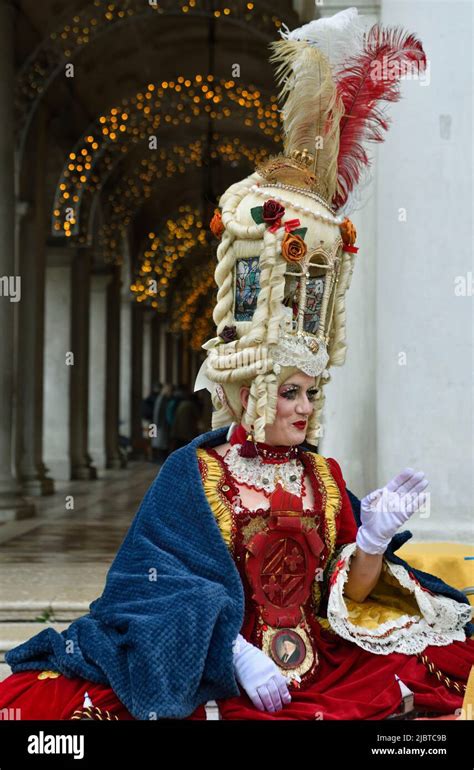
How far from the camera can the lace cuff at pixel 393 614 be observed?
2975 mm

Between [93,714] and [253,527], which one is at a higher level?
[253,527]

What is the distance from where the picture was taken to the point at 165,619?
2.63m

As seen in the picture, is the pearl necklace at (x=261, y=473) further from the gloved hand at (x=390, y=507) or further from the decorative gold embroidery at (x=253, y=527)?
the gloved hand at (x=390, y=507)

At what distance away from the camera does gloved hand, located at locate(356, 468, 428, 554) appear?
2820 mm

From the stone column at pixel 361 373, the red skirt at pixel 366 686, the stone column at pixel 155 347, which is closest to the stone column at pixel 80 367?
the stone column at pixel 361 373

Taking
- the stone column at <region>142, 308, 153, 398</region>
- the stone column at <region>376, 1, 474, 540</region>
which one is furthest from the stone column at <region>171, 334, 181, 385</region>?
the stone column at <region>376, 1, 474, 540</region>

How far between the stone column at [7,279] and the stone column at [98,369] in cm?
828

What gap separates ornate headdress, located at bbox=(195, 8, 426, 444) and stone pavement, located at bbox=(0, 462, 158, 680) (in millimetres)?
1859

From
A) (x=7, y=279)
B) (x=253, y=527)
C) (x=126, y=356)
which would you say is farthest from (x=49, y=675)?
(x=126, y=356)

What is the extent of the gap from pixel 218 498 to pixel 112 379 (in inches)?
605

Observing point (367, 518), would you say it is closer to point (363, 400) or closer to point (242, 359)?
point (242, 359)

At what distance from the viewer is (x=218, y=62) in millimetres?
14234

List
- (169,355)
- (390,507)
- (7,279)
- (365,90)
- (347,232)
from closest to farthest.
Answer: (390,507), (347,232), (365,90), (7,279), (169,355)

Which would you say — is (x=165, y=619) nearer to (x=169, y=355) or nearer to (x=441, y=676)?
(x=441, y=676)
